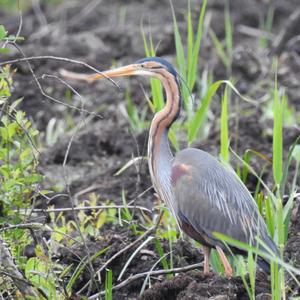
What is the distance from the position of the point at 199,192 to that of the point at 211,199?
6 centimetres

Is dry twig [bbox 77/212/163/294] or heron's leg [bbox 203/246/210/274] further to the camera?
dry twig [bbox 77/212/163/294]

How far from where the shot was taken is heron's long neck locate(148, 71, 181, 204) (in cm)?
451

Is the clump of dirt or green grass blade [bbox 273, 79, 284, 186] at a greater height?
green grass blade [bbox 273, 79, 284, 186]

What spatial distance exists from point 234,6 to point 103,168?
4.43 m

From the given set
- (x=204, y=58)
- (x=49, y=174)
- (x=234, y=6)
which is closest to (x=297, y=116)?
(x=204, y=58)

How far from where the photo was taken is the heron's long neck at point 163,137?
451cm

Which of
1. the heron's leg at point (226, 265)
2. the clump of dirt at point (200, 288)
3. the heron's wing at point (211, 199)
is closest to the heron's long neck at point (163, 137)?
the heron's wing at point (211, 199)

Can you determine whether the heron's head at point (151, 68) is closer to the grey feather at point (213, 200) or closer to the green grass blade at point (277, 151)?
the grey feather at point (213, 200)

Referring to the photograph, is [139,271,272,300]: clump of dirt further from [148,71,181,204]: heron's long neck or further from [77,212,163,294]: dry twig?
[148,71,181,204]: heron's long neck

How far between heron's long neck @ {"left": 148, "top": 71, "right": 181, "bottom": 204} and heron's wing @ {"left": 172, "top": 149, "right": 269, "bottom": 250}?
0.11 metres

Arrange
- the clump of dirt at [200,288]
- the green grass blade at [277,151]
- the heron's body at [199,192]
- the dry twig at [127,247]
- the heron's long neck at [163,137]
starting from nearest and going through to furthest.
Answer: the clump of dirt at [200,288] < the green grass blade at [277,151] < the heron's body at [199,192] < the dry twig at [127,247] < the heron's long neck at [163,137]

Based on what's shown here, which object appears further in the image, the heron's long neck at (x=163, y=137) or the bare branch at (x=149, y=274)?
the heron's long neck at (x=163, y=137)

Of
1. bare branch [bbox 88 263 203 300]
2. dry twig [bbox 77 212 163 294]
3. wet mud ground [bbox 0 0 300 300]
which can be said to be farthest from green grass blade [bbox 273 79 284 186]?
dry twig [bbox 77 212 163 294]

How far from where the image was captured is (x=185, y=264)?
4.60m
